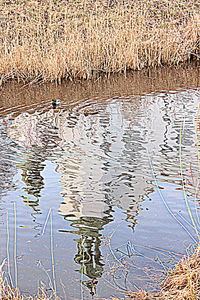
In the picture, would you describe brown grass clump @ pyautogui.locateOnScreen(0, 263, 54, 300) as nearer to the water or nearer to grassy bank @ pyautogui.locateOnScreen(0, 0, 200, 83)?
the water

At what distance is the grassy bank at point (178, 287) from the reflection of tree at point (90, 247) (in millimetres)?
309

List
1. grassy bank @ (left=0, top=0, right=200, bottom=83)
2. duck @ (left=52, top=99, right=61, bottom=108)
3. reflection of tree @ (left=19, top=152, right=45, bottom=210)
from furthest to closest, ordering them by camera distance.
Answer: grassy bank @ (left=0, top=0, right=200, bottom=83) → duck @ (left=52, top=99, right=61, bottom=108) → reflection of tree @ (left=19, top=152, right=45, bottom=210)

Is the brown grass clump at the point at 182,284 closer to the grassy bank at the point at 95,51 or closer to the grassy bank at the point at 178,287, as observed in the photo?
the grassy bank at the point at 178,287

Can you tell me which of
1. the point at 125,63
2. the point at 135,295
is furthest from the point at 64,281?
the point at 125,63

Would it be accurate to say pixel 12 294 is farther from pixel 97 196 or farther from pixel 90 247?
pixel 97 196

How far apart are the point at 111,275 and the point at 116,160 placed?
6.46 ft

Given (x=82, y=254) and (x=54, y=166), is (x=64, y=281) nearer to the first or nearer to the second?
(x=82, y=254)

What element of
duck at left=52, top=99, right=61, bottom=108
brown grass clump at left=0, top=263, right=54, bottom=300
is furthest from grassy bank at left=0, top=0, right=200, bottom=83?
brown grass clump at left=0, top=263, right=54, bottom=300

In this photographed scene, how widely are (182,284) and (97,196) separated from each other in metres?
1.54

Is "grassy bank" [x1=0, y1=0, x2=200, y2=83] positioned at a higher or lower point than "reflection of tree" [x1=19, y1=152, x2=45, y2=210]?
higher

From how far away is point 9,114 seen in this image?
22.8ft

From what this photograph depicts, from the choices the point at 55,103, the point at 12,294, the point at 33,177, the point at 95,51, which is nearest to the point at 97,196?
the point at 33,177

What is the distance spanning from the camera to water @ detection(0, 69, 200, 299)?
3051mm

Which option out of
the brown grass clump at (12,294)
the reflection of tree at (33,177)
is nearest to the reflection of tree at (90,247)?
the brown grass clump at (12,294)
